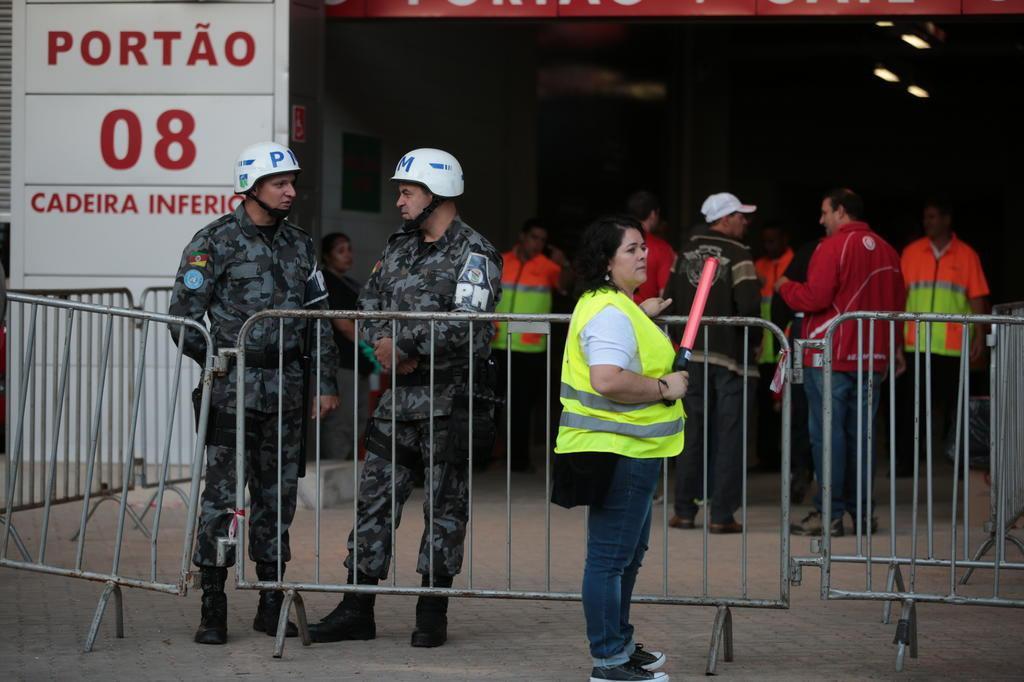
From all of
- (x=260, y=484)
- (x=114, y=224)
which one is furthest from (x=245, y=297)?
(x=114, y=224)

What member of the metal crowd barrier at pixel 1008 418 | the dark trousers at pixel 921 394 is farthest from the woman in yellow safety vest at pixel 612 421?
the dark trousers at pixel 921 394

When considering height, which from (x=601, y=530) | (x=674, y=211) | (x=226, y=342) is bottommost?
(x=601, y=530)

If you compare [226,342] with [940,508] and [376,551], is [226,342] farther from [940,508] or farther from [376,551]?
[940,508]

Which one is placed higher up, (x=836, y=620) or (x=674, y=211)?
(x=674, y=211)

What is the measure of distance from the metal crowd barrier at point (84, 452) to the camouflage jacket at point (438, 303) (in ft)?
2.52

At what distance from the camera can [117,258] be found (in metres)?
10.6

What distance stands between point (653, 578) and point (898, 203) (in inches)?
652

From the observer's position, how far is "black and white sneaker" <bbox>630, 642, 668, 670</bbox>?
6.04 m

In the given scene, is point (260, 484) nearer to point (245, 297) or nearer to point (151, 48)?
point (245, 297)

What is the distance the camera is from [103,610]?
21.5 ft

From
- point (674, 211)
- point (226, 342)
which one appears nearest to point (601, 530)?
point (226, 342)

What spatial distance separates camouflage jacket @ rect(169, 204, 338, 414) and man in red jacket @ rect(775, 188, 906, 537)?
3.39 metres

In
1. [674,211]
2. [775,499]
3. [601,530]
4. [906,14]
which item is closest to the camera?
[601,530]

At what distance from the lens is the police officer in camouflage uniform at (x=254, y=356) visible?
21.9ft
